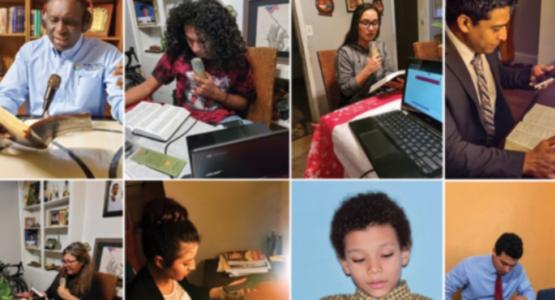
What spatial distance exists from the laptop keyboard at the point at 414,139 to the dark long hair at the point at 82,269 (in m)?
0.95

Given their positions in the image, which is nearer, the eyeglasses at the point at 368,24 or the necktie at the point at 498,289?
the eyeglasses at the point at 368,24

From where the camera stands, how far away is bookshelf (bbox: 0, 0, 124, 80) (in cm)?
173

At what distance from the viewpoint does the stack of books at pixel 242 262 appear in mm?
1808

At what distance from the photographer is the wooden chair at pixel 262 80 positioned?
5.68 ft

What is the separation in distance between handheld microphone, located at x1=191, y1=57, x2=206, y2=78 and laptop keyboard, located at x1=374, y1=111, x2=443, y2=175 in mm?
510

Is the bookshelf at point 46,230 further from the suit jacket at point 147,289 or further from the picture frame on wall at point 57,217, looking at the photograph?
the suit jacket at point 147,289

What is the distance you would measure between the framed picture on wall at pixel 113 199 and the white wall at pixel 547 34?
1273mm

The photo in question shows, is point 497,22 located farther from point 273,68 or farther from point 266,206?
point 266,206

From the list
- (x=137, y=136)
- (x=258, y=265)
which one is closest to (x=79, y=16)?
(x=137, y=136)

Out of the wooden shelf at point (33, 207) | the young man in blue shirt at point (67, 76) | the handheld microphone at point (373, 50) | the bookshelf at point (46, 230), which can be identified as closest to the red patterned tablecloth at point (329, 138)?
the handheld microphone at point (373, 50)

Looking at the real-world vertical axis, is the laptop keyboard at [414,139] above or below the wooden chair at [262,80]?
below

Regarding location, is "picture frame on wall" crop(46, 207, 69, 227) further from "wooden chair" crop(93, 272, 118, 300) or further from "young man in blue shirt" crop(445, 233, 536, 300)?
"young man in blue shirt" crop(445, 233, 536, 300)

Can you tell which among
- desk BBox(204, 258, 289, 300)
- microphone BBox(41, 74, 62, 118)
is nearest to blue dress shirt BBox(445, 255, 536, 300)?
desk BBox(204, 258, 289, 300)

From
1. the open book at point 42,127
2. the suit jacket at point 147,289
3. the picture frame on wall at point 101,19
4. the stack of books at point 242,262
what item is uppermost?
the picture frame on wall at point 101,19
